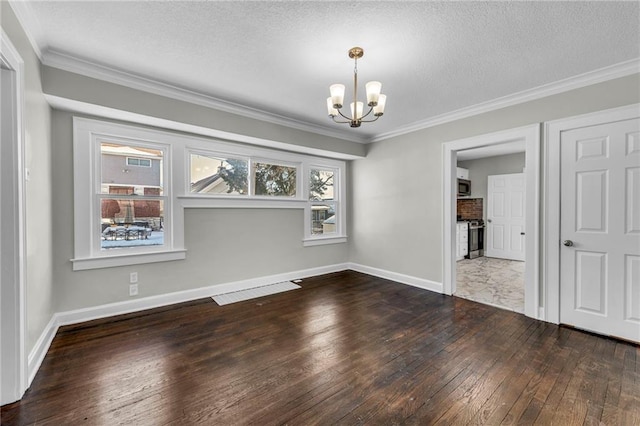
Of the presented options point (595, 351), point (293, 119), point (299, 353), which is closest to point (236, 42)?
point (293, 119)

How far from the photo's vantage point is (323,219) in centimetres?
512

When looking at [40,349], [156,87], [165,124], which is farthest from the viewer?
[165,124]

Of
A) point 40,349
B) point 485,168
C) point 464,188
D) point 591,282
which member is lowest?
point 40,349

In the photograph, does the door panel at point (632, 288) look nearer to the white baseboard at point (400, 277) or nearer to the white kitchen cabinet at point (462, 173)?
the white baseboard at point (400, 277)

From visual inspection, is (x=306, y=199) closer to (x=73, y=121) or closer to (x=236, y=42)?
(x=236, y=42)

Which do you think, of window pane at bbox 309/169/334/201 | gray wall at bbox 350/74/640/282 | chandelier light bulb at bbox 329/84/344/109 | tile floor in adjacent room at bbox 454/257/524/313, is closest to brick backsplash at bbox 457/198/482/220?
tile floor in adjacent room at bbox 454/257/524/313

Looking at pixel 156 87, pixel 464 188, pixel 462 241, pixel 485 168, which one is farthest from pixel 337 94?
pixel 485 168

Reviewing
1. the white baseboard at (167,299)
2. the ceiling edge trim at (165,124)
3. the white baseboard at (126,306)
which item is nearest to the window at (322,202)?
the ceiling edge trim at (165,124)

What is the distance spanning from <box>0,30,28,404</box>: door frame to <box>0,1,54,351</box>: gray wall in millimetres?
198

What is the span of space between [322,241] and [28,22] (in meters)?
4.17

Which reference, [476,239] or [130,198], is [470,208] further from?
[130,198]

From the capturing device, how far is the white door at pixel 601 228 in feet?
8.24

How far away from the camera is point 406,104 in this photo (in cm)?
345

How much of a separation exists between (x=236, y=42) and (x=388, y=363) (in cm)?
289
